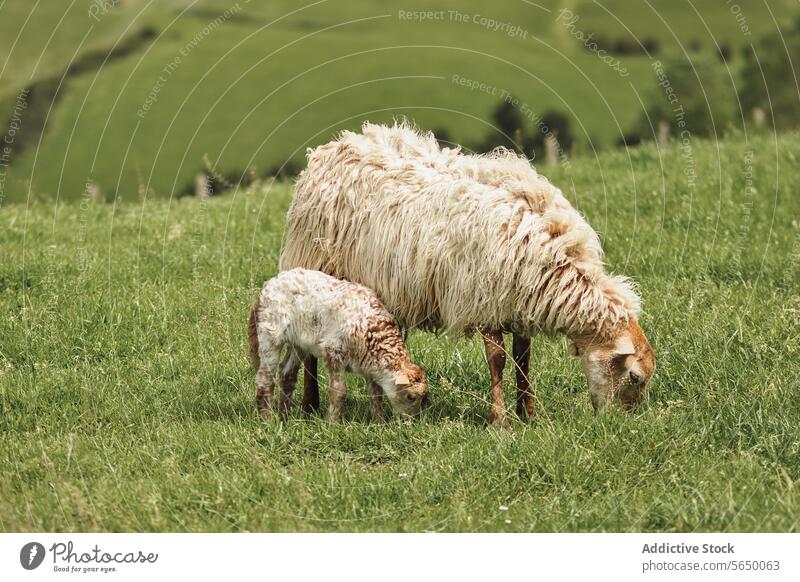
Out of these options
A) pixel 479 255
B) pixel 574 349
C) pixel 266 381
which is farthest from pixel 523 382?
pixel 266 381

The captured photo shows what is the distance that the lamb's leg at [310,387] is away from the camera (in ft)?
26.7

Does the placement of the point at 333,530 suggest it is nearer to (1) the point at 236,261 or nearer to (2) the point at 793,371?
(2) the point at 793,371

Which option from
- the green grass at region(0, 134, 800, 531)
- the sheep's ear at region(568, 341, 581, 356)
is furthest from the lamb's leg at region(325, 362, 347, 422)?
the sheep's ear at region(568, 341, 581, 356)

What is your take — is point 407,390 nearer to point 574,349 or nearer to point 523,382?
point 523,382

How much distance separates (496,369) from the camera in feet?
25.2

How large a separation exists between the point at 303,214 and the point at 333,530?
3.01 metres

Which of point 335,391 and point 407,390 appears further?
point 335,391

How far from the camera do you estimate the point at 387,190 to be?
26.6ft

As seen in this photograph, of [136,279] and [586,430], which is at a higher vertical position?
[136,279]

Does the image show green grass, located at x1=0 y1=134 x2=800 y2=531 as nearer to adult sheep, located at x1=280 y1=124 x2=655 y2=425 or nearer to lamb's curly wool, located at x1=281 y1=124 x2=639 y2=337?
adult sheep, located at x1=280 y1=124 x2=655 y2=425

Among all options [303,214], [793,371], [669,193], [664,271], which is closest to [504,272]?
[303,214]

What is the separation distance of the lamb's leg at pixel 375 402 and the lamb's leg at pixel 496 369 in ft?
2.83

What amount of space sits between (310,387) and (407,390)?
99 centimetres

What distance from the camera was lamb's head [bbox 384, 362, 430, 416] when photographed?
24.7ft
